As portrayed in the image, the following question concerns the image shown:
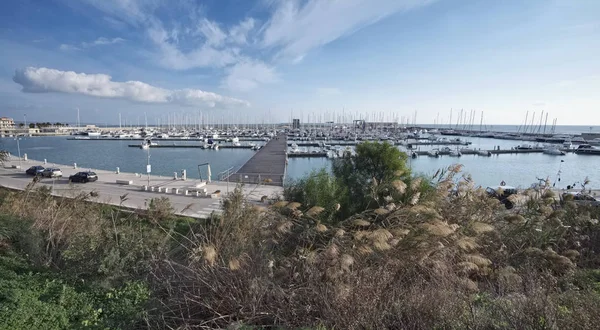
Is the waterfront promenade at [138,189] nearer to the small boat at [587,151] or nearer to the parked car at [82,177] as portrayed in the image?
the parked car at [82,177]

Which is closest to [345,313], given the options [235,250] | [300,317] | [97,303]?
[300,317]

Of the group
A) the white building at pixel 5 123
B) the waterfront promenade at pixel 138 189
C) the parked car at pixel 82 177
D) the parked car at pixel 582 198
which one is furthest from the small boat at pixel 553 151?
the white building at pixel 5 123

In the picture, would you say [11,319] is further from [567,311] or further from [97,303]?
[567,311]

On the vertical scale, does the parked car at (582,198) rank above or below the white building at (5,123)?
above

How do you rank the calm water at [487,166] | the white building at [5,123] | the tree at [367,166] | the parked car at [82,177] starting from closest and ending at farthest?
the tree at [367,166] → the parked car at [82,177] → the calm water at [487,166] → the white building at [5,123]

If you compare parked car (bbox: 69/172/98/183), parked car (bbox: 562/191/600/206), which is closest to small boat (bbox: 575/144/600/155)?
parked car (bbox: 562/191/600/206)

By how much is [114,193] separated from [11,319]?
2267 cm

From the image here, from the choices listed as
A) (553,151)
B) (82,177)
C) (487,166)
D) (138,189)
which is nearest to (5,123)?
(82,177)

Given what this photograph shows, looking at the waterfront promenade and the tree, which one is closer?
the tree

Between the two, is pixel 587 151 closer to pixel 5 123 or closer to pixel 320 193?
pixel 320 193

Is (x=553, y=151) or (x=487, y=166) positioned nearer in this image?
(x=487, y=166)

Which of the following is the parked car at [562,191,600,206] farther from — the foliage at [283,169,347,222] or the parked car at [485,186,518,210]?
the foliage at [283,169,347,222]

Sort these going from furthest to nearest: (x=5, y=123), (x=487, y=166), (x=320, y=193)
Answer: (x=5, y=123) → (x=487, y=166) → (x=320, y=193)

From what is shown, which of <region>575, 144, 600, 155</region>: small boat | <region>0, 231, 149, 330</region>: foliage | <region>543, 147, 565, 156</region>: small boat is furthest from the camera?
<region>575, 144, 600, 155</region>: small boat
